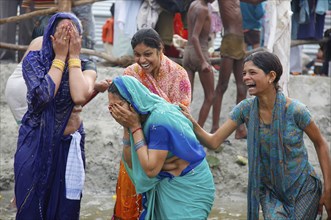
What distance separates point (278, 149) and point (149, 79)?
1135mm

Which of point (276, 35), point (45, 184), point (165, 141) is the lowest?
point (45, 184)

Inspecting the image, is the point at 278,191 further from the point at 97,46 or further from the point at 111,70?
the point at 97,46

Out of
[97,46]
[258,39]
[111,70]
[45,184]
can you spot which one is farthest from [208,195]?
[97,46]

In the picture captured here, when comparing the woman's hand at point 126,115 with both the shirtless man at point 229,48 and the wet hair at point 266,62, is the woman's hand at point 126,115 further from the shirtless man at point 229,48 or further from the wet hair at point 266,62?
the shirtless man at point 229,48

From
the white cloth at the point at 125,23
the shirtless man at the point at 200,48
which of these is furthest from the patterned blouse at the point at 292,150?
the white cloth at the point at 125,23

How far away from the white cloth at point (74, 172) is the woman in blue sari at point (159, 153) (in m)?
0.82

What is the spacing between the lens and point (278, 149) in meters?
5.30

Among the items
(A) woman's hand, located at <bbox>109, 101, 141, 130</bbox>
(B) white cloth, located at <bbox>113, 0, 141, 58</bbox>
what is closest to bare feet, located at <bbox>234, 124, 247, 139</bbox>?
(B) white cloth, located at <bbox>113, 0, 141, 58</bbox>

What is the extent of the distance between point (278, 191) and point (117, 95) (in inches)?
56.8

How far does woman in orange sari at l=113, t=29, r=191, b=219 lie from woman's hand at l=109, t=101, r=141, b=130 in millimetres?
1164

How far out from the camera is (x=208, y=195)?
4.85 m

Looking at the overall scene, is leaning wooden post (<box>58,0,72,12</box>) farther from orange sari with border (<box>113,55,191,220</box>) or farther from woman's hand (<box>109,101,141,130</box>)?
woman's hand (<box>109,101,141,130</box>)

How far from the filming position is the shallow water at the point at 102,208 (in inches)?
301

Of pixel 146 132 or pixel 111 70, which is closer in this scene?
pixel 146 132
